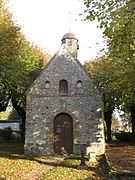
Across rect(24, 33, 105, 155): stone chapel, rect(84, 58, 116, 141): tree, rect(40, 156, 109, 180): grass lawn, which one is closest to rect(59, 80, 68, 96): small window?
rect(24, 33, 105, 155): stone chapel

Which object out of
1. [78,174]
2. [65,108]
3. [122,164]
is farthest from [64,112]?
[78,174]

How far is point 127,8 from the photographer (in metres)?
12.1

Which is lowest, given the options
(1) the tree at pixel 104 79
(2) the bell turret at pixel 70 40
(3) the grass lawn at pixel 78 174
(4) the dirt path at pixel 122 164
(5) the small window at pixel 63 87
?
(3) the grass lawn at pixel 78 174

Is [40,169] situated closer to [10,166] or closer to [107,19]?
[10,166]

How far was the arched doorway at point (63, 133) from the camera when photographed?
2562 centimetres

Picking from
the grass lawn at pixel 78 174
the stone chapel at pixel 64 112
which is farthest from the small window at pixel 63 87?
the grass lawn at pixel 78 174

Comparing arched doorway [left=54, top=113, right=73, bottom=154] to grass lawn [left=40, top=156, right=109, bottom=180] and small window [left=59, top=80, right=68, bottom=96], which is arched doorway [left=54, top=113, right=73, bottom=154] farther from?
grass lawn [left=40, top=156, right=109, bottom=180]

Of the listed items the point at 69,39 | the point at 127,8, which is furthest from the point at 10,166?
the point at 69,39

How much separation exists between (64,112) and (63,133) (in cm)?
189

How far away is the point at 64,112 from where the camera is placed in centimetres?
2598

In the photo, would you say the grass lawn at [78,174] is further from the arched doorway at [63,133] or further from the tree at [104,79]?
the tree at [104,79]

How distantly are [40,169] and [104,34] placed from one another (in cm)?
930

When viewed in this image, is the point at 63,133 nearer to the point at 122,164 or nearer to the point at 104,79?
the point at 122,164

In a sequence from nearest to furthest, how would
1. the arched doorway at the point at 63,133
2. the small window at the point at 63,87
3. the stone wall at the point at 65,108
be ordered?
the stone wall at the point at 65,108 → the arched doorway at the point at 63,133 → the small window at the point at 63,87
